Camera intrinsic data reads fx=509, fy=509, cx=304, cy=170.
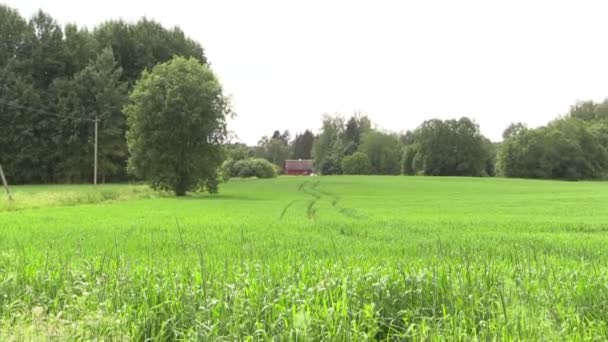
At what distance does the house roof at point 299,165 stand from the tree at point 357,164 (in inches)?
1264

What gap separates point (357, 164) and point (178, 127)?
82.8 metres

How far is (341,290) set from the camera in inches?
238

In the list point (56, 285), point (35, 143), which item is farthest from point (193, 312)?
point (35, 143)

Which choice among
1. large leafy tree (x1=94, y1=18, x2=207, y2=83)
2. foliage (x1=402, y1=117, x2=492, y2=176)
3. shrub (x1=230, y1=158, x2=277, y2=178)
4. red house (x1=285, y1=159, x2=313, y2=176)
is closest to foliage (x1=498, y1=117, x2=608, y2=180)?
foliage (x1=402, y1=117, x2=492, y2=176)

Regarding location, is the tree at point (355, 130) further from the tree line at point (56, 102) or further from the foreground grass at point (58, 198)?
the foreground grass at point (58, 198)

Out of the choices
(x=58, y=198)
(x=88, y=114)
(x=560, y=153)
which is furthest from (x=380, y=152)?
(x=58, y=198)

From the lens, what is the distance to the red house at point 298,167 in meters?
157

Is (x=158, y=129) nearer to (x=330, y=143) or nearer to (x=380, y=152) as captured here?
(x=380, y=152)

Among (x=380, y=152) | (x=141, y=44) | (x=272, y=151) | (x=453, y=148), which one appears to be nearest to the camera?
(x=141, y=44)

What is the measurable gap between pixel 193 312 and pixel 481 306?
125 inches

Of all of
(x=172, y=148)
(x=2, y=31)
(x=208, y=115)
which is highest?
(x=2, y=31)

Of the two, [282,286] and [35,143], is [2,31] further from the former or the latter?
[282,286]

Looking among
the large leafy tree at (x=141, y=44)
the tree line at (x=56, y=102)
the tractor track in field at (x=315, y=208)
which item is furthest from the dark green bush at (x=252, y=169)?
the tractor track in field at (x=315, y=208)

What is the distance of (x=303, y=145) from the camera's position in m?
178
